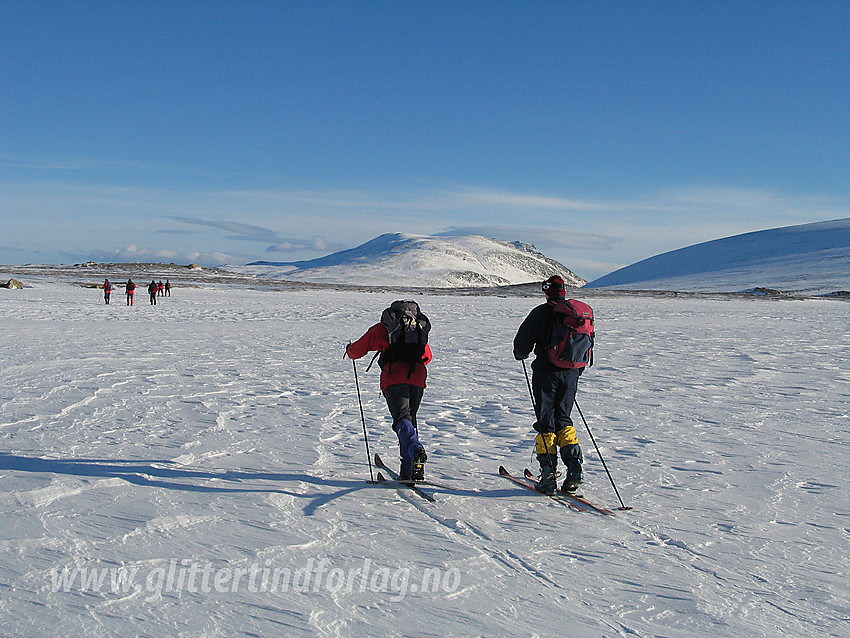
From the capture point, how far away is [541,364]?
4801mm

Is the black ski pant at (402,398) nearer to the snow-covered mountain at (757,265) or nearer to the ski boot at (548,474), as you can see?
the ski boot at (548,474)

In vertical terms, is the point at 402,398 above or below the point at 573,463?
above

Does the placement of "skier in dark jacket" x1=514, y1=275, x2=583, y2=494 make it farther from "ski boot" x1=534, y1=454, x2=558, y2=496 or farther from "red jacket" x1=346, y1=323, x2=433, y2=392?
"red jacket" x1=346, y1=323, x2=433, y2=392

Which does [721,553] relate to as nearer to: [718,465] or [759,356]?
[718,465]

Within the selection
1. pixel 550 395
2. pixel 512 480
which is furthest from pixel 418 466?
pixel 550 395

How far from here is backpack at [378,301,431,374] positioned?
4859 millimetres

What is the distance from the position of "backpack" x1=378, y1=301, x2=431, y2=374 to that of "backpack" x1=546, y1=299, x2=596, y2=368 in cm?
95

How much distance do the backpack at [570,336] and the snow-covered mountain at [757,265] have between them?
8531 cm

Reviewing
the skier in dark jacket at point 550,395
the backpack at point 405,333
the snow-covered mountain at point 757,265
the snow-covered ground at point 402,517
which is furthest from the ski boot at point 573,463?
the snow-covered mountain at point 757,265

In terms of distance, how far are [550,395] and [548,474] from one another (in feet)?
2.24

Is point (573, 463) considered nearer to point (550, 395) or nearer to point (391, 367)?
point (550, 395)

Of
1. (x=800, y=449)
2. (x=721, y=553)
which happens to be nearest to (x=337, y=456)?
(x=721, y=553)

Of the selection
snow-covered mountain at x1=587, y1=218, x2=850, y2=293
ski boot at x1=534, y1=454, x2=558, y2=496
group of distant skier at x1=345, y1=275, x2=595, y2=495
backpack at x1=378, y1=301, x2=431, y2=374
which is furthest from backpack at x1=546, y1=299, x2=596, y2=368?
snow-covered mountain at x1=587, y1=218, x2=850, y2=293

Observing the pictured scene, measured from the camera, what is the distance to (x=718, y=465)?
598 cm
